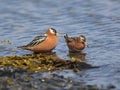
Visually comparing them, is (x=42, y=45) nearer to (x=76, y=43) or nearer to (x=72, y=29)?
(x=76, y=43)

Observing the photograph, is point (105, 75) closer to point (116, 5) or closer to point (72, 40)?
point (72, 40)

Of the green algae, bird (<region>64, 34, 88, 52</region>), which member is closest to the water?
bird (<region>64, 34, 88, 52</region>)

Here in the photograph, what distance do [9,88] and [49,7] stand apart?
11.8 metres

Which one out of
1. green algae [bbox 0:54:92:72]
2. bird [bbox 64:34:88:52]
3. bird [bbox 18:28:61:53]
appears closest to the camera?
green algae [bbox 0:54:92:72]

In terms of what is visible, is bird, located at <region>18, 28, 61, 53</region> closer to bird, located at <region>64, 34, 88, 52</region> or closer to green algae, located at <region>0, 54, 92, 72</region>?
bird, located at <region>64, 34, 88, 52</region>

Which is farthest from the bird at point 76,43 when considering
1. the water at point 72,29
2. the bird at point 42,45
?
the bird at point 42,45

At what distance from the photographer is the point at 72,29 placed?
16.8m

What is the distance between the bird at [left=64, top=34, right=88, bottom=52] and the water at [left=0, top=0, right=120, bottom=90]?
0.59ft

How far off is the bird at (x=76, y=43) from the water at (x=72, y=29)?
0.18 m

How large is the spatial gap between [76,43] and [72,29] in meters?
2.32

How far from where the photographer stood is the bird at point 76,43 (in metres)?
14.4

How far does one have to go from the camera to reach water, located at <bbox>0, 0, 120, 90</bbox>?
1052cm

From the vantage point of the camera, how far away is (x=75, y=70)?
11.1m

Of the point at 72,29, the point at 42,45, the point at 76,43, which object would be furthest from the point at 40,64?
the point at 72,29
